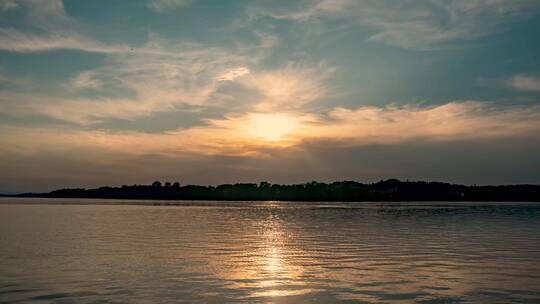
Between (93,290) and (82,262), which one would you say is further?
(82,262)

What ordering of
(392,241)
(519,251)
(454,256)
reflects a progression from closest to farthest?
(454,256) < (519,251) < (392,241)

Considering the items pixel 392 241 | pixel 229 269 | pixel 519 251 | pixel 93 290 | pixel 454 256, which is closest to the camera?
pixel 93 290

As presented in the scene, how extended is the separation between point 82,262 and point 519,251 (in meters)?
33.2

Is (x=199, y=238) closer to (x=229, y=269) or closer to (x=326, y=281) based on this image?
(x=229, y=269)

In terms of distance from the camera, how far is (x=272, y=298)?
73.7ft

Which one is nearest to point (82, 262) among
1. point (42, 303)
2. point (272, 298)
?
point (42, 303)

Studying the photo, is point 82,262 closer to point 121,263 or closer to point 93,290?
point 121,263

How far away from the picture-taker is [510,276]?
28.7 m

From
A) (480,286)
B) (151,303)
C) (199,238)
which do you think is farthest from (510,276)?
(199,238)

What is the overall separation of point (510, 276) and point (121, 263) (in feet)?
77.5

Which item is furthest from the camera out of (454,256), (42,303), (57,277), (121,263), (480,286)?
(454,256)

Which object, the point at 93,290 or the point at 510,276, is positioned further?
the point at 510,276

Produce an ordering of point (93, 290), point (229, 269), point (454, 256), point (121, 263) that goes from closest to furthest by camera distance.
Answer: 1. point (93, 290)
2. point (229, 269)
3. point (121, 263)
4. point (454, 256)

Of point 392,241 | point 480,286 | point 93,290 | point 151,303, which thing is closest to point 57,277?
point 93,290
